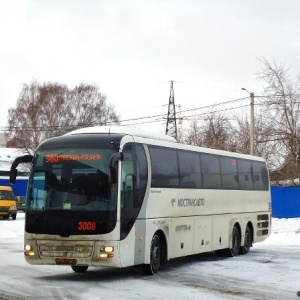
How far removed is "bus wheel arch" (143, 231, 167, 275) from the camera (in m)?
16.5

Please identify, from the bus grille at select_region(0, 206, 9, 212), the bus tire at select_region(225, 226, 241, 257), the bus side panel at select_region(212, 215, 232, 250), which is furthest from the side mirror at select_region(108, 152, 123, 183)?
the bus grille at select_region(0, 206, 9, 212)

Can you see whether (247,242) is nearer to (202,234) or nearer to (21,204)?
(202,234)

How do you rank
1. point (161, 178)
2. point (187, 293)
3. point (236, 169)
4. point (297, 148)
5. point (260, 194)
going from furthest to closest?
point (297, 148), point (260, 194), point (236, 169), point (161, 178), point (187, 293)

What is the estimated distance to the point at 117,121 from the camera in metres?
87.7

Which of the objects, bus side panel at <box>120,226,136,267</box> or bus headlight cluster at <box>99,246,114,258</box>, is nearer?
bus headlight cluster at <box>99,246,114,258</box>

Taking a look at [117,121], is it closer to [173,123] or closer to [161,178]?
[173,123]

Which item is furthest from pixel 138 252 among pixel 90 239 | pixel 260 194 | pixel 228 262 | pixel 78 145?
pixel 260 194

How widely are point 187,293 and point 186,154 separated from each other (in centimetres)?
641

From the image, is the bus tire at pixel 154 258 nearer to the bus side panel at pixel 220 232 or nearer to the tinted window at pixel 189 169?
the tinted window at pixel 189 169

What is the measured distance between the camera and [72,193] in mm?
15461

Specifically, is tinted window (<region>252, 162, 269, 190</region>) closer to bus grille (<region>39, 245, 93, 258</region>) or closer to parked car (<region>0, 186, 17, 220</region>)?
bus grille (<region>39, 245, 93, 258</region>)

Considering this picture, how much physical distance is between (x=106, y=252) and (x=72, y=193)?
1.45 m

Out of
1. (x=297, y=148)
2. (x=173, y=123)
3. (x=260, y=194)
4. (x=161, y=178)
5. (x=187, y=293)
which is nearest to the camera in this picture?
(x=187, y=293)

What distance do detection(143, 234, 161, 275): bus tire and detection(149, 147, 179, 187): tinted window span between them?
1.28m
